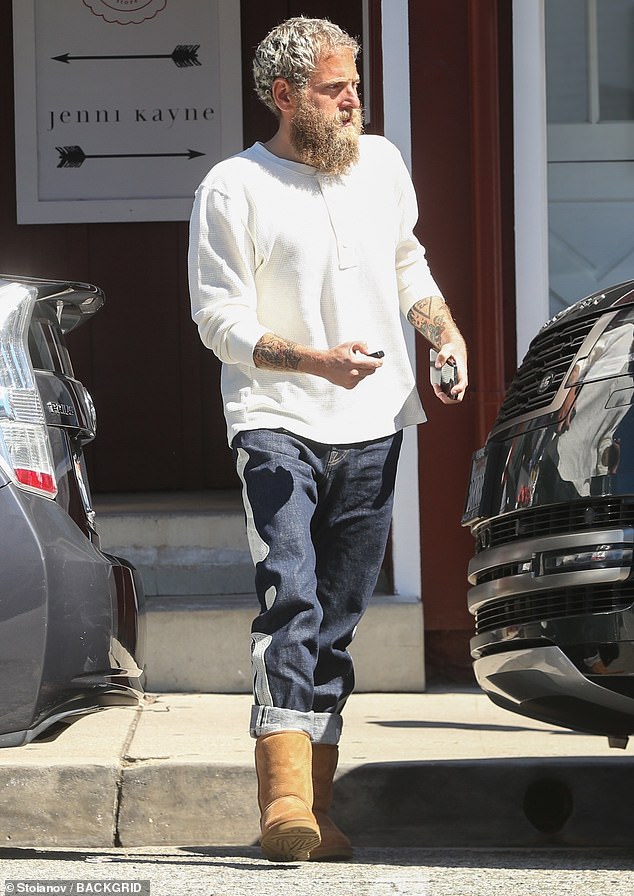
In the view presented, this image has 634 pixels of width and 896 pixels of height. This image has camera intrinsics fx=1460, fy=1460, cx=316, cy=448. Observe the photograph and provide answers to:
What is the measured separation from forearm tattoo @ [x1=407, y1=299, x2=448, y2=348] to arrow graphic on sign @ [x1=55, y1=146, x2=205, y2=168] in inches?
144

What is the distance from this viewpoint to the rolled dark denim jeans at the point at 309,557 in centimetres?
324

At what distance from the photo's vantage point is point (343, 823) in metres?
3.90

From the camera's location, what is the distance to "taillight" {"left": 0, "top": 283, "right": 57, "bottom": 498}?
3.00 meters

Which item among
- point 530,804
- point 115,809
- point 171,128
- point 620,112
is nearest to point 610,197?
point 620,112

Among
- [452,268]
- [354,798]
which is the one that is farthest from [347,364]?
[452,268]

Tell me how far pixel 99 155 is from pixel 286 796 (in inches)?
179

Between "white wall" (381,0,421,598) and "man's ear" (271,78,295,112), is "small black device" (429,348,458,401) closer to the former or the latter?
"man's ear" (271,78,295,112)

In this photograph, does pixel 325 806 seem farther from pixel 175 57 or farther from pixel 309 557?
pixel 175 57

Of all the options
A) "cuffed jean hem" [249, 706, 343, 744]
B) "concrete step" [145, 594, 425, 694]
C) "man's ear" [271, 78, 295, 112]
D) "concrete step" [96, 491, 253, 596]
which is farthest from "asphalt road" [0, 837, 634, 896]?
"concrete step" [96, 491, 253, 596]

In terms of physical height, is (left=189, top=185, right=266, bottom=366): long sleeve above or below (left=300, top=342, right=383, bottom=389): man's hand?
above

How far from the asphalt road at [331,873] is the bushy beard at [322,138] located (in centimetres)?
162

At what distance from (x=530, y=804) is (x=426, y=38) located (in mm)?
3036

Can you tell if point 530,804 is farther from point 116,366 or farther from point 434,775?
point 116,366

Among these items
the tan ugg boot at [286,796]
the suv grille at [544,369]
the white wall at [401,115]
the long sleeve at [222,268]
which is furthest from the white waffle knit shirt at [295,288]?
the white wall at [401,115]
